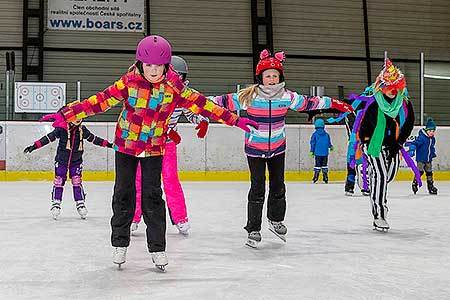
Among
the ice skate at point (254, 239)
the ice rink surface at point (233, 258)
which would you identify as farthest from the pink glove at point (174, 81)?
the ice skate at point (254, 239)

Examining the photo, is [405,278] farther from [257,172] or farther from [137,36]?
[137,36]

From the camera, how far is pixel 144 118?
3574mm

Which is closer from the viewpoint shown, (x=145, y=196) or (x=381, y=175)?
(x=145, y=196)

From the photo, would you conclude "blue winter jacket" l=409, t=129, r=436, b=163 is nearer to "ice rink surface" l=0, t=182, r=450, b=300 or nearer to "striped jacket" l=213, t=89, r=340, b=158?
"ice rink surface" l=0, t=182, r=450, b=300

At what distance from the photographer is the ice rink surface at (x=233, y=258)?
3.17 meters

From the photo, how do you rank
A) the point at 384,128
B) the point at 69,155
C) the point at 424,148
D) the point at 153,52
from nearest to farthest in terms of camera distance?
1. the point at 153,52
2. the point at 384,128
3. the point at 69,155
4. the point at 424,148

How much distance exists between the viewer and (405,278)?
11.5 feet

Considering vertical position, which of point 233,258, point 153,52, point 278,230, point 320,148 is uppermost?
point 153,52

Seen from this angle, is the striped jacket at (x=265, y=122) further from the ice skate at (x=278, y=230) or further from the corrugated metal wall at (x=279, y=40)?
the corrugated metal wall at (x=279, y=40)

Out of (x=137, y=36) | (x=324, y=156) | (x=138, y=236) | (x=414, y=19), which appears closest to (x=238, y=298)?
(x=138, y=236)

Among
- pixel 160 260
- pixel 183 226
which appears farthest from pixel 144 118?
pixel 183 226

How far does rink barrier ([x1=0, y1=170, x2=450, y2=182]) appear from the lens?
39.2 feet

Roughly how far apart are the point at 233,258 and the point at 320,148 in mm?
8112

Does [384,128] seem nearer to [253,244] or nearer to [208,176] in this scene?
[253,244]
